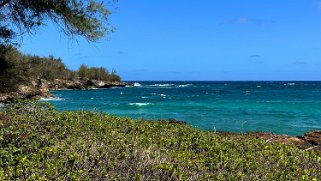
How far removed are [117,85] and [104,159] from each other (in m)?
132

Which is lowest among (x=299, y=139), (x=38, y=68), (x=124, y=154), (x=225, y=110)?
(x=225, y=110)

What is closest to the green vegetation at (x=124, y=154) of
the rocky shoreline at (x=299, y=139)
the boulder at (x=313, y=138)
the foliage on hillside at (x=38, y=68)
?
the rocky shoreline at (x=299, y=139)

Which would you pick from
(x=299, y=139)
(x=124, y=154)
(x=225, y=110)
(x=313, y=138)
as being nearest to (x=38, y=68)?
(x=299, y=139)

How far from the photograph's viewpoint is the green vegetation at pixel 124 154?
20.7 ft

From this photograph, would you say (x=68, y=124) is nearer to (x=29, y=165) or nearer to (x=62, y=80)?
(x=29, y=165)

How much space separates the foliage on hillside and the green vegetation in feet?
19.7

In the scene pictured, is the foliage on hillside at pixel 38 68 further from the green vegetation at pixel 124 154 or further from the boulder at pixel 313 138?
the boulder at pixel 313 138

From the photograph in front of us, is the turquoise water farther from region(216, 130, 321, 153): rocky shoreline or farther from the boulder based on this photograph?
the boulder

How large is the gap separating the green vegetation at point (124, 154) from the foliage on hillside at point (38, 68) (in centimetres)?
599

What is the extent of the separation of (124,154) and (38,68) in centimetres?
2143

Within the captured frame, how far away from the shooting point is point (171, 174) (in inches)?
254

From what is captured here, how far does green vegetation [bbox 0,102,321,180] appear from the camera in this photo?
6308mm

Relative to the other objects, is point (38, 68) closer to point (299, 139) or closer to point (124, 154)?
point (299, 139)

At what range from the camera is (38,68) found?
26953 millimetres
